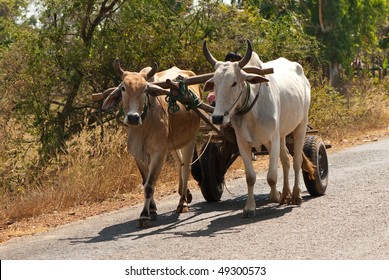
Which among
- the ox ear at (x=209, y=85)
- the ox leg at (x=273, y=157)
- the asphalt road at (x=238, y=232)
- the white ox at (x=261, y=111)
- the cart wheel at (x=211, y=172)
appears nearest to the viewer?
the asphalt road at (x=238, y=232)

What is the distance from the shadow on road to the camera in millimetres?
8734

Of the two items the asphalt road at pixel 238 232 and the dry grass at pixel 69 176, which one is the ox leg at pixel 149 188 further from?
the dry grass at pixel 69 176

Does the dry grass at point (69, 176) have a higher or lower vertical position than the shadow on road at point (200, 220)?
higher

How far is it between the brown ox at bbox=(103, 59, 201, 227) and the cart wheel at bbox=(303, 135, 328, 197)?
1529 millimetres

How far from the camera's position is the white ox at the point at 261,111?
902 cm

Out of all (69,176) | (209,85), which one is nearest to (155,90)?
(209,85)

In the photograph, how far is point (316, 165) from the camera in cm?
1059

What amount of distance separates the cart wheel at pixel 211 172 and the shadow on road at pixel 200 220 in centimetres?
14

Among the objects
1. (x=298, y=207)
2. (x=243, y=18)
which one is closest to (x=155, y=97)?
(x=298, y=207)

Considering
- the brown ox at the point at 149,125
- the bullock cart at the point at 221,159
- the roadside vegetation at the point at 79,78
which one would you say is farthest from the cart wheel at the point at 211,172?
the roadside vegetation at the point at 79,78

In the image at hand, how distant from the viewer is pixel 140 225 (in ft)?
30.5

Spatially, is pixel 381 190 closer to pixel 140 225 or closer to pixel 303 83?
pixel 303 83

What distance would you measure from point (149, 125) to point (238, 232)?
1699 millimetres

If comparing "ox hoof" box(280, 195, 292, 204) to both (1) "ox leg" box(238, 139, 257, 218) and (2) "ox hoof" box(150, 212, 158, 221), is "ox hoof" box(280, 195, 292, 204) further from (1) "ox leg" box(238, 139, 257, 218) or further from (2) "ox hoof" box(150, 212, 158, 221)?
(2) "ox hoof" box(150, 212, 158, 221)
